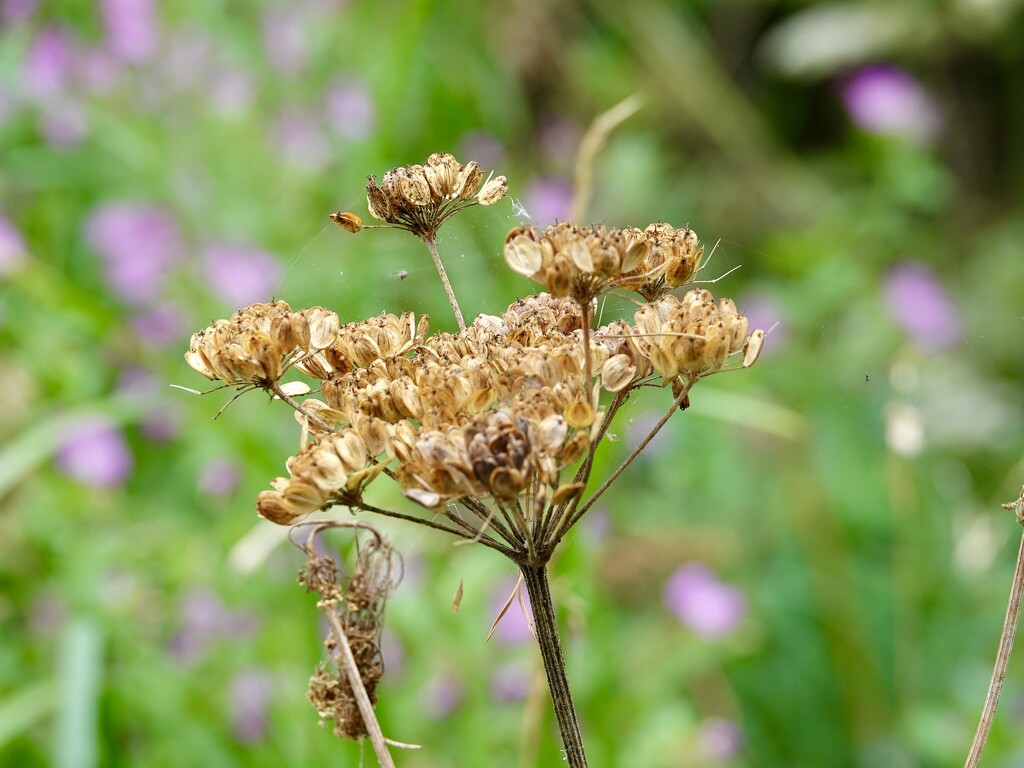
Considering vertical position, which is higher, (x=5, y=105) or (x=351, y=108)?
(x=5, y=105)

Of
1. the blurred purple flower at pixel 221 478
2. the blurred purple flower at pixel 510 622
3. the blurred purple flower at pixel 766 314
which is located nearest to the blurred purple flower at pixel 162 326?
the blurred purple flower at pixel 221 478

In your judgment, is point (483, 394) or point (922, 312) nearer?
point (483, 394)

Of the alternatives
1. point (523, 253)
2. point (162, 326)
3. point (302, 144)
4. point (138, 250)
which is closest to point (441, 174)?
point (523, 253)

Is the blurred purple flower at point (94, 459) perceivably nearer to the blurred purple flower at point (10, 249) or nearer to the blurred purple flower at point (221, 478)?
the blurred purple flower at point (221, 478)

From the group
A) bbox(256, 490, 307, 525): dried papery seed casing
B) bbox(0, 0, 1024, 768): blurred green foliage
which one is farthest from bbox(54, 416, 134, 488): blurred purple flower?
bbox(256, 490, 307, 525): dried papery seed casing

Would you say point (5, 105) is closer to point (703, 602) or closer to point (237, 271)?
point (237, 271)
